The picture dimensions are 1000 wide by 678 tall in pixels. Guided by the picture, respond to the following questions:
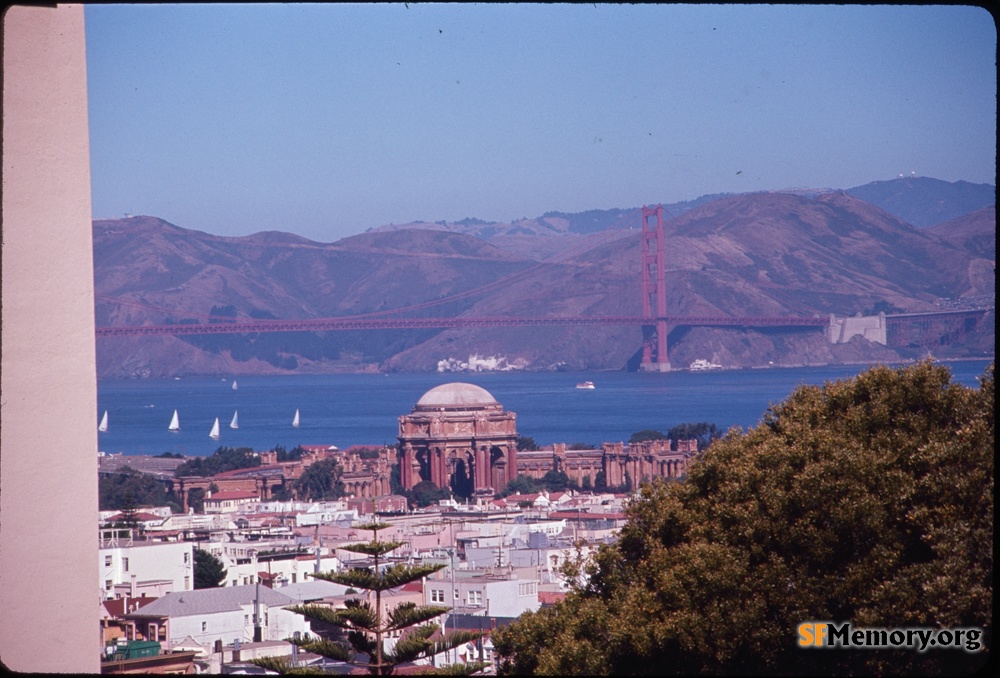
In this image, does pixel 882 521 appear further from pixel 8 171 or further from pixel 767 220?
pixel 767 220

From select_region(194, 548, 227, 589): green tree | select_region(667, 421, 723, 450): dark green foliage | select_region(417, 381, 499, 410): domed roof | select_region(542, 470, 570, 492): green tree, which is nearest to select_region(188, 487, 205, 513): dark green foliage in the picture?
select_region(417, 381, 499, 410): domed roof

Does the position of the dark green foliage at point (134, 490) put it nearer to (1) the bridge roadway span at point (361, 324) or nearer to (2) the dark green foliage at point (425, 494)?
(2) the dark green foliage at point (425, 494)

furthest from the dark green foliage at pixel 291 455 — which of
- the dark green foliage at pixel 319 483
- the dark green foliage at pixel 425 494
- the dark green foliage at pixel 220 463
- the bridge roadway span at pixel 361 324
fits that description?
the dark green foliage at pixel 425 494

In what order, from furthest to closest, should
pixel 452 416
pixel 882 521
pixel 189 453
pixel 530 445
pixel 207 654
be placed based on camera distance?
pixel 189 453
pixel 530 445
pixel 452 416
pixel 207 654
pixel 882 521

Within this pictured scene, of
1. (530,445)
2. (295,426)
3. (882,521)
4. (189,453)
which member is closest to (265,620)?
(882,521)

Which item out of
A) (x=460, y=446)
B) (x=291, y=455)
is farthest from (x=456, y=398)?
(x=291, y=455)

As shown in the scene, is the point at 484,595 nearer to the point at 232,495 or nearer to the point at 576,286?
the point at 232,495
